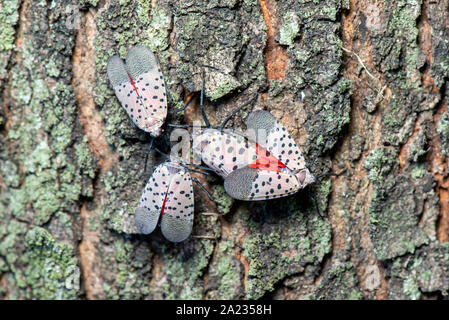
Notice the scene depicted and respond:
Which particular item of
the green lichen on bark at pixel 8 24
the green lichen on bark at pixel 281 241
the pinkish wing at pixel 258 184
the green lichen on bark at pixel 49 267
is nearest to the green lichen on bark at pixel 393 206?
the green lichen on bark at pixel 281 241

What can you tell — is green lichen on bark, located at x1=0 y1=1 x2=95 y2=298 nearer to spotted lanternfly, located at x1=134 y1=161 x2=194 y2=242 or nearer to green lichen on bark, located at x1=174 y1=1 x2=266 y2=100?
spotted lanternfly, located at x1=134 y1=161 x2=194 y2=242

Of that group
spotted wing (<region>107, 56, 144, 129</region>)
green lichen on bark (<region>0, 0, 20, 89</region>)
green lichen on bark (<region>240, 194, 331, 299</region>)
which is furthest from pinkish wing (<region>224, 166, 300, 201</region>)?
green lichen on bark (<region>0, 0, 20, 89</region>)

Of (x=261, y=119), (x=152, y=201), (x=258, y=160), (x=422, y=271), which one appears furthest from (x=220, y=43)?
(x=422, y=271)

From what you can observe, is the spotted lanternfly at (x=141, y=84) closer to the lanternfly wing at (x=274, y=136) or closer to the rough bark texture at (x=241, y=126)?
the rough bark texture at (x=241, y=126)

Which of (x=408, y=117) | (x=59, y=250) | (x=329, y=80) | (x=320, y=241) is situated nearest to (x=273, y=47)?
(x=329, y=80)

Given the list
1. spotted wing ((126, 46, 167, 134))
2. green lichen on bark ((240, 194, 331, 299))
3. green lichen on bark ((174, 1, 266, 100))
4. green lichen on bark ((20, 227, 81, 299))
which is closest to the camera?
green lichen on bark ((174, 1, 266, 100))

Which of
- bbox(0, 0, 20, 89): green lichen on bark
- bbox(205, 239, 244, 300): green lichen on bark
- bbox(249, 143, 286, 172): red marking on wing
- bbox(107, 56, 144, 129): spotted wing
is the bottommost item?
bbox(205, 239, 244, 300): green lichen on bark
